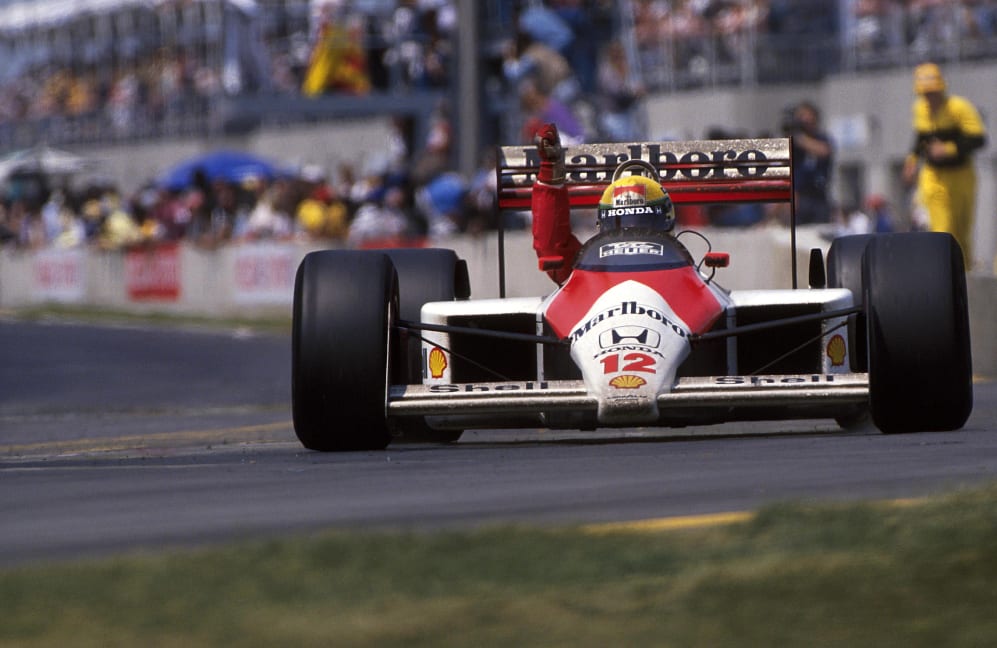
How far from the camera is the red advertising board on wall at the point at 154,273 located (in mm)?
27609

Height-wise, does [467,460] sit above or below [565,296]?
below

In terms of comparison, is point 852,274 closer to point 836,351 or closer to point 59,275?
point 836,351

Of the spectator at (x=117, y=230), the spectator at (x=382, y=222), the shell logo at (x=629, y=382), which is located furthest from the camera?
the spectator at (x=117, y=230)

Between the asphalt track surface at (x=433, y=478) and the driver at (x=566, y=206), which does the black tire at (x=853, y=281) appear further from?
the driver at (x=566, y=206)

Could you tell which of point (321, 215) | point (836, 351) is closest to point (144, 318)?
point (321, 215)

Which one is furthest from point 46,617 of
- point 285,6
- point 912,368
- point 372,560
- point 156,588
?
point 285,6

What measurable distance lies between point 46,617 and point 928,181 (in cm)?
1171

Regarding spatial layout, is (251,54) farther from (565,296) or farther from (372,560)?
(372,560)

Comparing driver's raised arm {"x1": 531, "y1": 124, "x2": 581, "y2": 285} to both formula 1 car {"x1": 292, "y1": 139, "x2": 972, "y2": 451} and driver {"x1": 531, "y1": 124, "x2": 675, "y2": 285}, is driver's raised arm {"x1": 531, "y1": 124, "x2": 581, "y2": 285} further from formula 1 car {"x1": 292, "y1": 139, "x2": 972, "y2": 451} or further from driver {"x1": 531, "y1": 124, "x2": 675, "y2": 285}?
formula 1 car {"x1": 292, "y1": 139, "x2": 972, "y2": 451}

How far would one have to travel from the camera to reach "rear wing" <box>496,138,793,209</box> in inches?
403

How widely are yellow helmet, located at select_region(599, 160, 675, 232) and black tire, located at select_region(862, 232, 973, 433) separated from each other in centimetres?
128

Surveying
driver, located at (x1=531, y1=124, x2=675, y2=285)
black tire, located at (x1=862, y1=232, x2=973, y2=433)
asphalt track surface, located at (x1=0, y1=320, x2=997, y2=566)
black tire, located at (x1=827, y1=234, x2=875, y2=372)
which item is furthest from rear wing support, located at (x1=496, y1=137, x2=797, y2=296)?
black tire, located at (x1=862, y1=232, x2=973, y2=433)

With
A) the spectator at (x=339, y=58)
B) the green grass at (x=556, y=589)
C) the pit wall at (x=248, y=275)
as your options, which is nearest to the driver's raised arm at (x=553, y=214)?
the green grass at (x=556, y=589)

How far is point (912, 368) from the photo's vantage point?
8250 mm
